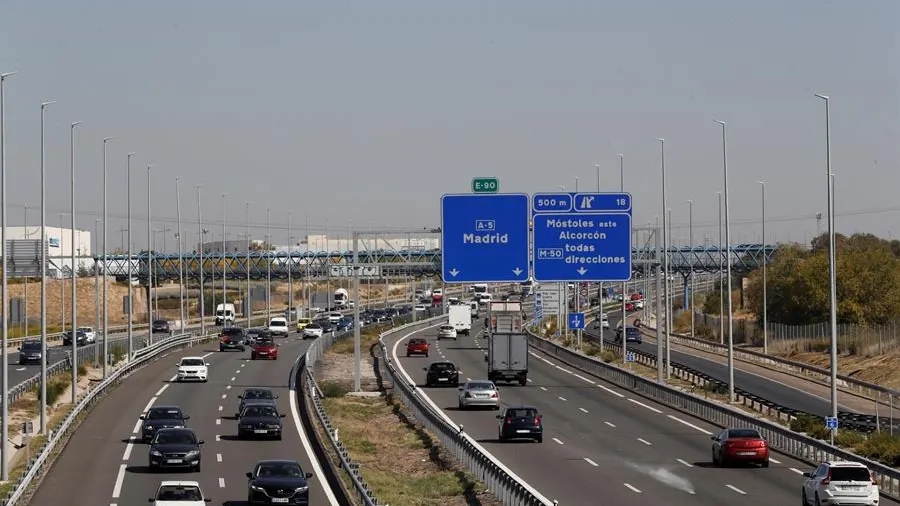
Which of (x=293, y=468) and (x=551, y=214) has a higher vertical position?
(x=551, y=214)

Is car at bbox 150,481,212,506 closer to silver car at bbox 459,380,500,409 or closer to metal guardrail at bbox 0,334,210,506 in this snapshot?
metal guardrail at bbox 0,334,210,506

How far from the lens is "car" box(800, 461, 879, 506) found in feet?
102

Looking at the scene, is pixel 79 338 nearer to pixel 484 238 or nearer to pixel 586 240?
pixel 484 238

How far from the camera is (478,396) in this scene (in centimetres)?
6028

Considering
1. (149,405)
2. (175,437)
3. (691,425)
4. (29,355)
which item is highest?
(175,437)

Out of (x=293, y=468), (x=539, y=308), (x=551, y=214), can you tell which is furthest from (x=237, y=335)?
(x=293, y=468)

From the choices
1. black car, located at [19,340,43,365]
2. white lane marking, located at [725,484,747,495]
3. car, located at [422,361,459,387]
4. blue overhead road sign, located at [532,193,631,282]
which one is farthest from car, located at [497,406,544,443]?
black car, located at [19,340,43,365]

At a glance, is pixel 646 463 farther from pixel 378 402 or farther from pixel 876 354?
pixel 876 354

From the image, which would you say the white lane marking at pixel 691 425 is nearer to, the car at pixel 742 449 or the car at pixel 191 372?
the car at pixel 742 449

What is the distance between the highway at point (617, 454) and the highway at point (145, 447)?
21.9 ft

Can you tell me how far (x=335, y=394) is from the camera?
65.9m

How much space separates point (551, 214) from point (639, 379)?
78.2ft

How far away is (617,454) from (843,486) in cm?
1433

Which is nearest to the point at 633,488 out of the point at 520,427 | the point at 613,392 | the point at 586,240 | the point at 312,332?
the point at 520,427
